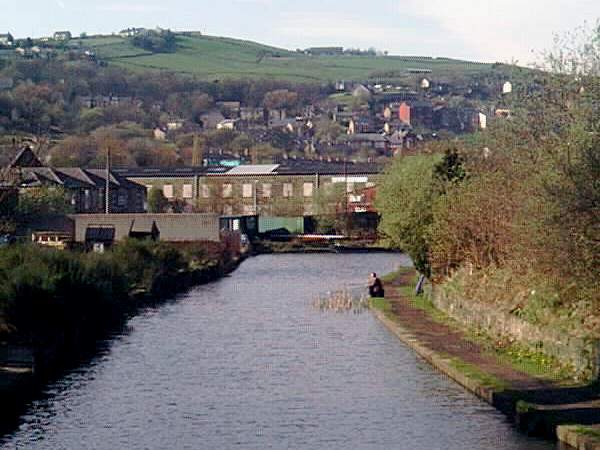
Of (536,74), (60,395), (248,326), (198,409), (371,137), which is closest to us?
(198,409)

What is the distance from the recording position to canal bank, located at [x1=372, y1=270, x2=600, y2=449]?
20.7m

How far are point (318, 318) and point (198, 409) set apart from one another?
1683cm

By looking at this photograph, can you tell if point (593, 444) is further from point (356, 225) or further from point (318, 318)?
point (356, 225)

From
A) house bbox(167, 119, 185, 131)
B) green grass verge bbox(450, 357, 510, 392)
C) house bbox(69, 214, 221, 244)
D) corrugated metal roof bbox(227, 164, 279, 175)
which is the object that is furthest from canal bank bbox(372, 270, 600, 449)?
house bbox(167, 119, 185, 131)

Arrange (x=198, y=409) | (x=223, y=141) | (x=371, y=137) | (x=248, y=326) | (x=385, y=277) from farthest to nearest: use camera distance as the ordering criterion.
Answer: (x=371, y=137) < (x=223, y=141) < (x=385, y=277) < (x=248, y=326) < (x=198, y=409)

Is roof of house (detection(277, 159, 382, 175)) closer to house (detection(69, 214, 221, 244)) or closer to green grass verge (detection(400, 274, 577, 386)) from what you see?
house (detection(69, 214, 221, 244))

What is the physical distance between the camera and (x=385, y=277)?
56.9m

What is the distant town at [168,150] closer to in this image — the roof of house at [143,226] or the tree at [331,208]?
the tree at [331,208]

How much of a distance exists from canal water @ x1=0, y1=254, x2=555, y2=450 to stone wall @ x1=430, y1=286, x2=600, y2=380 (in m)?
1.84

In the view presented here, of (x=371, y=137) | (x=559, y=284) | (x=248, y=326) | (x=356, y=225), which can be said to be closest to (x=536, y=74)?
(x=559, y=284)

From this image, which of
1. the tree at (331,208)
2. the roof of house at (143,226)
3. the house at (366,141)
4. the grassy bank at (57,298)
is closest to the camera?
the grassy bank at (57,298)

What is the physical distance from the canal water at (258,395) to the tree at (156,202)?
5918cm

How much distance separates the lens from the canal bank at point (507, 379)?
2066 cm

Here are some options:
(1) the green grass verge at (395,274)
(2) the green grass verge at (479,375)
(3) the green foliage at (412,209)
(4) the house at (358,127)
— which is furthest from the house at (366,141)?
(2) the green grass verge at (479,375)
